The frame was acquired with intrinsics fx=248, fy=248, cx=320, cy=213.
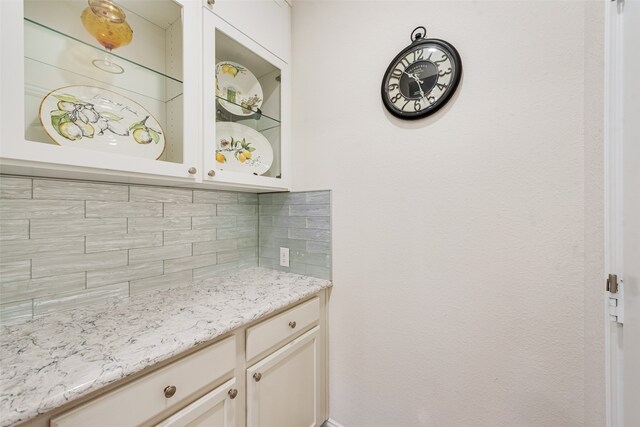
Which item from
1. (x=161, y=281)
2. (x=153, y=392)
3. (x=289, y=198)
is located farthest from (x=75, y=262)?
(x=289, y=198)

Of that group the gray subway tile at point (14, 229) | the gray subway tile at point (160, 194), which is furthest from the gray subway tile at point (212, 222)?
the gray subway tile at point (14, 229)

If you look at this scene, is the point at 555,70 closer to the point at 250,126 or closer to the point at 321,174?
the point at 321,174

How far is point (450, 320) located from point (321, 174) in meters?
0.89

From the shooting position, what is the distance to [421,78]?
3.37ft

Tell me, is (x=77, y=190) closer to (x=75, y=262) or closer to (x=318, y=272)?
(x=75, y=262)

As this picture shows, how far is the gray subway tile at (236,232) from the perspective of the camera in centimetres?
141

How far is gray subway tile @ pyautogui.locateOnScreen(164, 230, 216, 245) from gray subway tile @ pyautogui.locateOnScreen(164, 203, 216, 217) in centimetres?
9

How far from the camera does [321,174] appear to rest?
1.34m

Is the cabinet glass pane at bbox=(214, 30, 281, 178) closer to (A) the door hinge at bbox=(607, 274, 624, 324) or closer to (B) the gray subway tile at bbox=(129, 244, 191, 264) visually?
(B) the gray subway tile at bbox=(129, 244, 191, 264)

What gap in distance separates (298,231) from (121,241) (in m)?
0.81

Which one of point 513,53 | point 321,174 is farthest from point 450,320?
point 513,53

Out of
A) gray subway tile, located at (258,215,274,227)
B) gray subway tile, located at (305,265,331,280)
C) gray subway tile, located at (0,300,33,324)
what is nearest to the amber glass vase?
gray subway tile, located at (0,300,33,324)

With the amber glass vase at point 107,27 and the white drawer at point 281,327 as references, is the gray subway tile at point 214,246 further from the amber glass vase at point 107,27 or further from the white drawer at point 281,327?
the amber glass vase at point 107,27

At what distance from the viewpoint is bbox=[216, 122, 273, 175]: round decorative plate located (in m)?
1.14
